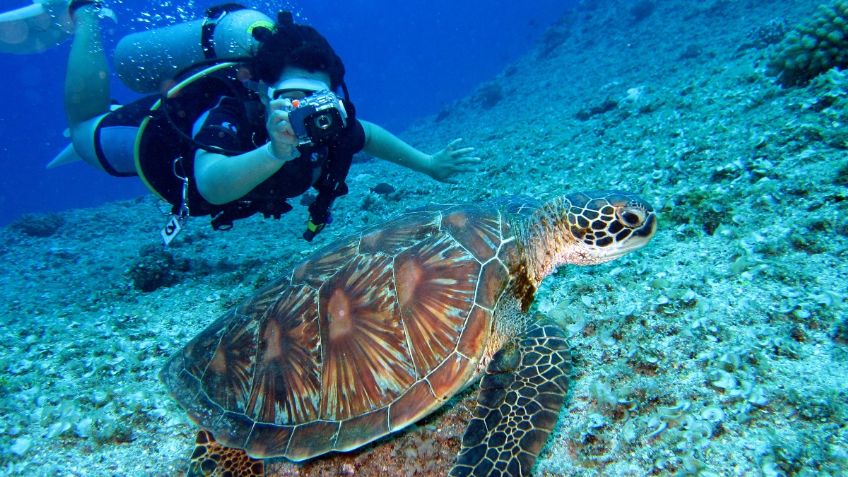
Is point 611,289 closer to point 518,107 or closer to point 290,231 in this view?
point 290,231

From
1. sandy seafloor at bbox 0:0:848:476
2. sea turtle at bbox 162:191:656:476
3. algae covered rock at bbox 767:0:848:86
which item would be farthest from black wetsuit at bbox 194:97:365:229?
algae covered rock at bbox 767:0:848:86

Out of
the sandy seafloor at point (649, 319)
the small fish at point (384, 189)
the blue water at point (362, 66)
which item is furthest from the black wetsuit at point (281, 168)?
the blue water at point (362, 66)

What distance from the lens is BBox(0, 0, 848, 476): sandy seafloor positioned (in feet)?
5.78

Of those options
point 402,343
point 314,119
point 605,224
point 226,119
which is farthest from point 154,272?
point 605,224

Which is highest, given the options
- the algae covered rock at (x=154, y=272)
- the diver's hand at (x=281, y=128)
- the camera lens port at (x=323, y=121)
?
the diver's hand at (x=281, y=128)

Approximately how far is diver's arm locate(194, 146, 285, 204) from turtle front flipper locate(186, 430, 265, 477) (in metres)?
1.94

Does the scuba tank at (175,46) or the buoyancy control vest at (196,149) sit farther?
the scuba tank at (175,46)

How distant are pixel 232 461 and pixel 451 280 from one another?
190cm

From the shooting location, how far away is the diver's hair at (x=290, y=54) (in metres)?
3.48

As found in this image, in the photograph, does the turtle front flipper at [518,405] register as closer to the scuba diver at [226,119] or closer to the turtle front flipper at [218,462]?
the turtle front flipper at [218,462]

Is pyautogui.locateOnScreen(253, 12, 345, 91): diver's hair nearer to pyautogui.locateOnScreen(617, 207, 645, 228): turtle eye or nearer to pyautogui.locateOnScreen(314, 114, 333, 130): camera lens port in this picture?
pyautogui.locateOnScreen(314, 114, 333, 130): camera lens port

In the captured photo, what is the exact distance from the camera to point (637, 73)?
10891 mm

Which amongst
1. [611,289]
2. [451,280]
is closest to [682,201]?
[611,289]

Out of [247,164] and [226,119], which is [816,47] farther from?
[226,119]
